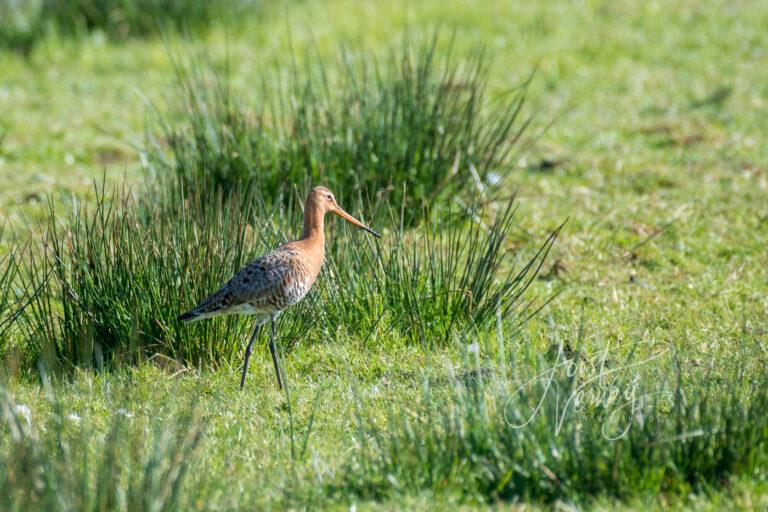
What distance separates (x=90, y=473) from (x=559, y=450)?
184 cm

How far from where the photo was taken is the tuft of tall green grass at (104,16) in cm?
1337

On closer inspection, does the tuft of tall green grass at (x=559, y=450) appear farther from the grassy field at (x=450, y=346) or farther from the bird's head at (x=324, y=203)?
the bird's head at (x=324, y=203)

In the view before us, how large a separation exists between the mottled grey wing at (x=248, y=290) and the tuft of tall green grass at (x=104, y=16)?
8205mm

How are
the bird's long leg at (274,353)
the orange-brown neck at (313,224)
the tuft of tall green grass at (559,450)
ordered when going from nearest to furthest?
the tuft of tall green grass at (559,450) < the bird's long leg at (274,353) < the orange-brown neck at (313,224)

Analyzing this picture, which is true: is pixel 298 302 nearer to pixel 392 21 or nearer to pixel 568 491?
pixel 568 491

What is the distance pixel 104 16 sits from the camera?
1386cm

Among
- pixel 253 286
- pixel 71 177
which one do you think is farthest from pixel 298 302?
pixel 71 177

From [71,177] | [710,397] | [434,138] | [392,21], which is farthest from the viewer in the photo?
[392,21]

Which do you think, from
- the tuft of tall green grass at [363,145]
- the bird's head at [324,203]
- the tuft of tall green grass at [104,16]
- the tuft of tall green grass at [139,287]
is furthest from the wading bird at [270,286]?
the tuft of tall green grass at [104,16]

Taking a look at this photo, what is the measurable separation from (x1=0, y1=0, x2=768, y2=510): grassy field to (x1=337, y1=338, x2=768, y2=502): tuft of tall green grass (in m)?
0.01

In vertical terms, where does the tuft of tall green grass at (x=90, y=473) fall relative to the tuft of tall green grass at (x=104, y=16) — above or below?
below

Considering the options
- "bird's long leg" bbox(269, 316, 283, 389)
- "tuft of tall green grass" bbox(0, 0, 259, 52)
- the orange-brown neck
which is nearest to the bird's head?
the orange-brown neck

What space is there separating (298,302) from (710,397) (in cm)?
245

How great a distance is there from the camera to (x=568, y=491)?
4.18m
